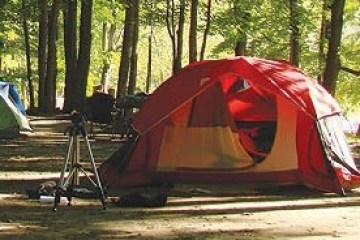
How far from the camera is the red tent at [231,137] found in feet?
30.0

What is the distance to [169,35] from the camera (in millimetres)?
28938

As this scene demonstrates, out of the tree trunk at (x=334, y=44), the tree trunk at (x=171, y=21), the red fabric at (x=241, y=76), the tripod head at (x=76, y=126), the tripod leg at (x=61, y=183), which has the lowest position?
the tripod leg at (x=61, y=183)

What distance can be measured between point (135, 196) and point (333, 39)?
1057 centimetres

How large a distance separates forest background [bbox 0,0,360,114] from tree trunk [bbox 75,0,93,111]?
0.03m

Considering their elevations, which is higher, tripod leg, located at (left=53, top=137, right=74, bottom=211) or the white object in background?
tripod leg, located at (left=53, top=137, right=74, bottom=211)

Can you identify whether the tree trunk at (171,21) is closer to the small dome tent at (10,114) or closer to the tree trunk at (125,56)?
the tree trunk at (125,56)

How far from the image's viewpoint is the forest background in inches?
845

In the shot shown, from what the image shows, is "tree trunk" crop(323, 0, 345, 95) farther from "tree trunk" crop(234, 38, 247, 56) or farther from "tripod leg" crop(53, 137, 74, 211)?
"tripod leg" crop(53, 137, 74, 211)

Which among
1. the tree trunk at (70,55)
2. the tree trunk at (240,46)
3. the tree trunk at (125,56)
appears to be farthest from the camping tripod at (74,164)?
the tree trunk at (240,46)

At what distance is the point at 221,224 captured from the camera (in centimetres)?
704

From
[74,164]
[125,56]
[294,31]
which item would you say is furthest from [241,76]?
[294,31]

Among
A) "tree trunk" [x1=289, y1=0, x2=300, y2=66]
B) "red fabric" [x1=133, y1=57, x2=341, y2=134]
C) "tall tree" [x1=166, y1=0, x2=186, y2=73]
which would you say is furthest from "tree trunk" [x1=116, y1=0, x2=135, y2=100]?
"red fabric" [x1=133, y1=57, x2=341, y2=134]

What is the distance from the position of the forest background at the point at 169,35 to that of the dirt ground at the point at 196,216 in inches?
446

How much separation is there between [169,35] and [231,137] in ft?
62.9
